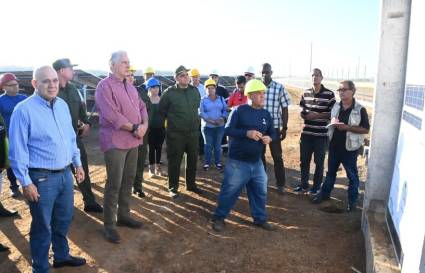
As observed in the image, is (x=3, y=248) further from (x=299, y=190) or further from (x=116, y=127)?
(x=299, y=190)

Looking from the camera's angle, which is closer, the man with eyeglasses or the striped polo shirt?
the man with eyeglasses

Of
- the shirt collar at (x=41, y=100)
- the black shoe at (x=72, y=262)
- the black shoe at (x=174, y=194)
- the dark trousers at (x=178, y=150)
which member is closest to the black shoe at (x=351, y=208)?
the dark trousers at (x=178, y=150)

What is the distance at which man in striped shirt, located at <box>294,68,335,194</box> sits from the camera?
226 inches

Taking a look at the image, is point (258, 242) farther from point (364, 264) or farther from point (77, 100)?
point (77, 100)

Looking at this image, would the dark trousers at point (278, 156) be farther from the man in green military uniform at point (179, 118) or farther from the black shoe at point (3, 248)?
the black shoe at point (3, 248)

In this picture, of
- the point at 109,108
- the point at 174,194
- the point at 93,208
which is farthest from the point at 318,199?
the point at 109,108

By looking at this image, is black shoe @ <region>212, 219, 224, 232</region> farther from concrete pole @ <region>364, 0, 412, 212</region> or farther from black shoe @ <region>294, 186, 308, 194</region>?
black shoe @ <region>294, 186, 308, 194</region>

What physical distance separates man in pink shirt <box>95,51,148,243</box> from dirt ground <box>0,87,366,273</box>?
0.41 metres

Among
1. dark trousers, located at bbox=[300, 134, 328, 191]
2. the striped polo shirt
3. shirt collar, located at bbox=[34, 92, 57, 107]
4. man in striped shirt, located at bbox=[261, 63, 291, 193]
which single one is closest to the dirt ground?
dark trousers, located at bbox=[300, 134, 328, 191]

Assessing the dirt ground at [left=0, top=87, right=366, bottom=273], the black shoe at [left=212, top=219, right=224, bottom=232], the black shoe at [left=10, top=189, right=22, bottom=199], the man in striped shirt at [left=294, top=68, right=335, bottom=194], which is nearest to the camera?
the dirt ground at [left=0, top=87, right=366, bottom=273]

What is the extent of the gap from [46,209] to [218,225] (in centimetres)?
226

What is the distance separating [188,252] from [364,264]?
1925 millimetres

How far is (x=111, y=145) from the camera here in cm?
417

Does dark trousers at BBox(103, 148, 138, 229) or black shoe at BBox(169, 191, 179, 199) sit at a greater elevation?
dark trousers at BBox(103, 148, 138, 229)
